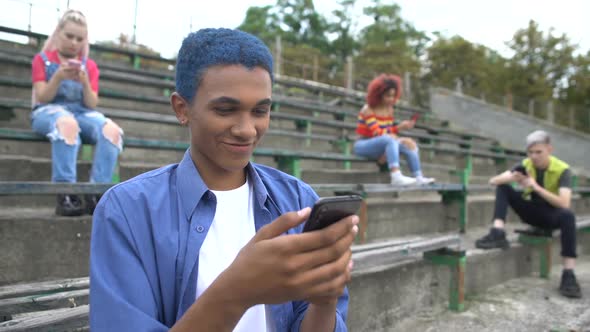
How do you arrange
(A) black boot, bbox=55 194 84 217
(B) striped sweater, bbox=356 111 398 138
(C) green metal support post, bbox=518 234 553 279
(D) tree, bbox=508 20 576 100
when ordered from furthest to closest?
(D) tree, bbox=508 20 576 100, (B) striped sweater, bbox=356 111 398 138, (C) green metal support post, bbox=518 234 553 279, (A) black boot, bbox=55 194 84 217

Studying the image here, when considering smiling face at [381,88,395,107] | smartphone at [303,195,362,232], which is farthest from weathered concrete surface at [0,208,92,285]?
smiling face at [381,88,395,107]

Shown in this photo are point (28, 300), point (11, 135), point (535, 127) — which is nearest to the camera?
point (28, 300)

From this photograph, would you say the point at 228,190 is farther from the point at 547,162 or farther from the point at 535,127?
the point at 535,127

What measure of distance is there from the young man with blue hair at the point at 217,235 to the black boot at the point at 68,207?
166 cm

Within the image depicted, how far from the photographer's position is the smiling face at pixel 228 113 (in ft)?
3.19

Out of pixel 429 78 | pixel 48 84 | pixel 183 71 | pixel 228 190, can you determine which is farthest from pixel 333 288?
pixel 429 78

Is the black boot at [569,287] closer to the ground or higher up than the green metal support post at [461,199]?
closer to the ground

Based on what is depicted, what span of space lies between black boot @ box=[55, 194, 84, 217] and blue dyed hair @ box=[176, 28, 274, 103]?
1.75 metres

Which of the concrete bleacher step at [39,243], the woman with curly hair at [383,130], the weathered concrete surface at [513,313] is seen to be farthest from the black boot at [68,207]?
the woman with curly hair at [383,130]

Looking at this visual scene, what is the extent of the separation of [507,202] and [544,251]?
58cm

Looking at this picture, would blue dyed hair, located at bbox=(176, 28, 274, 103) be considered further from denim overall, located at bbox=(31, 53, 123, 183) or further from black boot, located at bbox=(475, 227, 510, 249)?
black boot, located at bbox=(475, 227, 510, 249)

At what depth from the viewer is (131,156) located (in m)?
4.20

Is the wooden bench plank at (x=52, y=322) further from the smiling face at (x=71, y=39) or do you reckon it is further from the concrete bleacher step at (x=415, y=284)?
the smiling face at (x=71, y=39)

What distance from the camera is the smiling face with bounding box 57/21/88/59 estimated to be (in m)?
2.81
